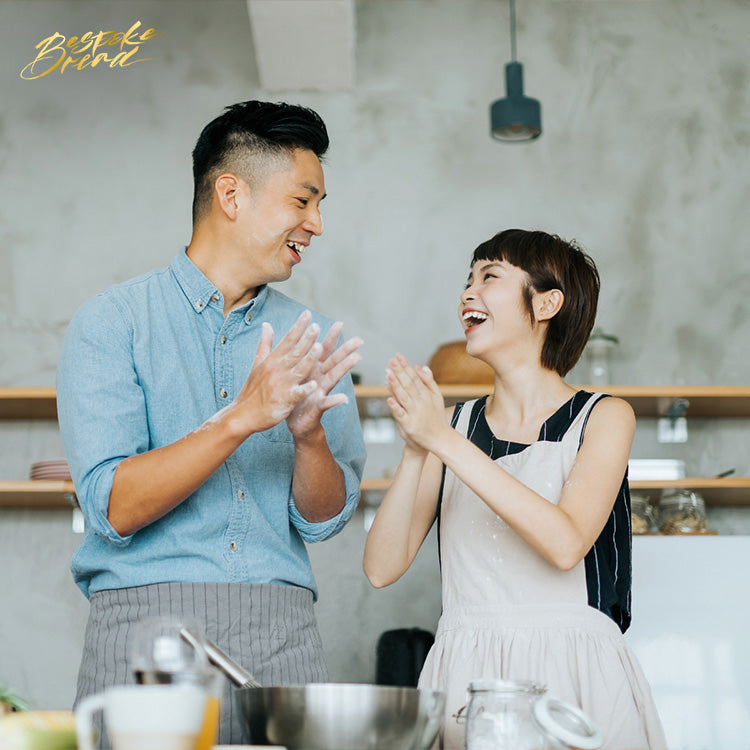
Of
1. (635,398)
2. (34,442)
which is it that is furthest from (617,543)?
(34,442)

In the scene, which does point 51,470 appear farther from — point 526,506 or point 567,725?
point 567,725

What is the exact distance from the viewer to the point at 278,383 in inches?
48.3

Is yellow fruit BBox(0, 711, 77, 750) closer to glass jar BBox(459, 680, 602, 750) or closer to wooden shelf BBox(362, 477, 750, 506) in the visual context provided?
glass jar BBox(459, 680, 602, 750)

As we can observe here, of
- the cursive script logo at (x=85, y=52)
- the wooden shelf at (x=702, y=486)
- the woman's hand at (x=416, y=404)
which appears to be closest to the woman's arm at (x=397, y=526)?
the woman's hand at (x=416, y=404)

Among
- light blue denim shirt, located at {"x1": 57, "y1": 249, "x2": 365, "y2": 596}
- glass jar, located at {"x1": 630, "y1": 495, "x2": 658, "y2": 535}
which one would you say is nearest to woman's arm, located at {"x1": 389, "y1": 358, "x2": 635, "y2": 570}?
light blue denim shirt, located at {"x1": 57, "y1": 249, "x2": 365, "y2": 596}

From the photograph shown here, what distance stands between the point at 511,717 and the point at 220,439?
1.71ft

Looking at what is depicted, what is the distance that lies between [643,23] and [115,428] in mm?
3239

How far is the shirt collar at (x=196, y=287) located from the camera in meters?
1.54

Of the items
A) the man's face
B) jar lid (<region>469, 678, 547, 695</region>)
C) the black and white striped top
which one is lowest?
jar lid (<region>469, 678, 547, 695</region>)

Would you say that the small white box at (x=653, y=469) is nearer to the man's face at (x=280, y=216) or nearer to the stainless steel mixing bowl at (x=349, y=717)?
the man's face at (x=280, y=216)

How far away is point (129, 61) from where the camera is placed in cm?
371

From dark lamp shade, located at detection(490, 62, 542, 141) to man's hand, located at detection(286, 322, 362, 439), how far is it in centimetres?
183

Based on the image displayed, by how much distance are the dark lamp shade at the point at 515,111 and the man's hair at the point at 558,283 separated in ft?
4.51

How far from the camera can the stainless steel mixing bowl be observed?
0.84 meters
